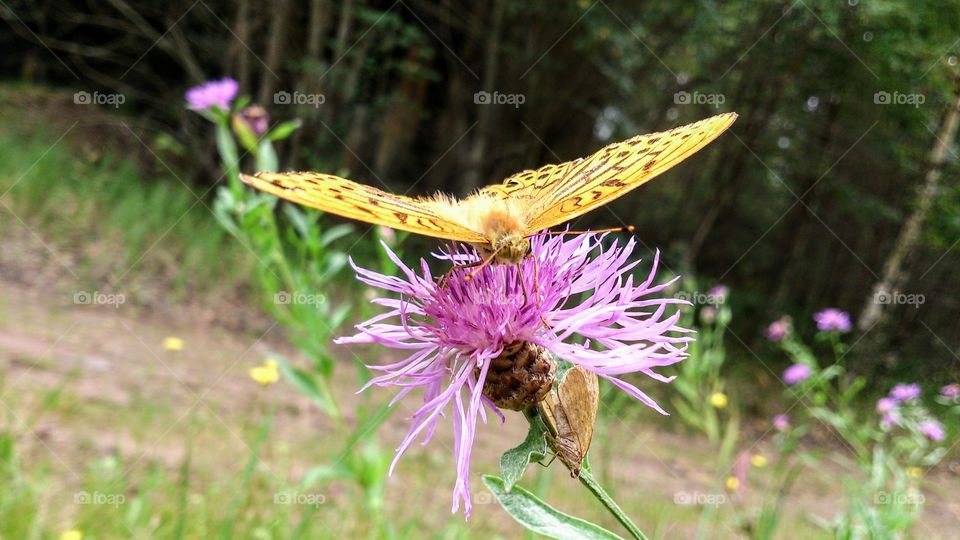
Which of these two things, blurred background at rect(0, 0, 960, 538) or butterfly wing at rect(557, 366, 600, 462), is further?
blurred background at rect(0, 0, 960, 538)

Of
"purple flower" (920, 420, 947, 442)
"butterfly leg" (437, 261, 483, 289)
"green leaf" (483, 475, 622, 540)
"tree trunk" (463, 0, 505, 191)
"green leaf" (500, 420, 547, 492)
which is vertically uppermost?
"tree trunk" (463, 0, 505, 191)

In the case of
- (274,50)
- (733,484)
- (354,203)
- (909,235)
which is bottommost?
(733,484)

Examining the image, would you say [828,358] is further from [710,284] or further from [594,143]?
[594,143]

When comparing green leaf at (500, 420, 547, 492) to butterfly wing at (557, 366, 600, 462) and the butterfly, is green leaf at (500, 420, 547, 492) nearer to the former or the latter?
butterfly wing at (557, 366, 600, 462)

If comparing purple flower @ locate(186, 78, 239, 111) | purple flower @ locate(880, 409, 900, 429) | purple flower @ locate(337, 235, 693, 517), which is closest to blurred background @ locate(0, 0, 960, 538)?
purple flower @ locate(186, 78, 239, 111)

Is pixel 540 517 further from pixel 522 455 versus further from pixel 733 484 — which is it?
pixel 733 484

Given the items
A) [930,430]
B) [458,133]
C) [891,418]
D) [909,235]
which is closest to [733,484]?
[891,418]

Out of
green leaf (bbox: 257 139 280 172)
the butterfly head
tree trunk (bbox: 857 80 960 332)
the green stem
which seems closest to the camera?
the green stem
